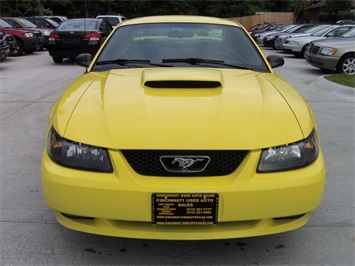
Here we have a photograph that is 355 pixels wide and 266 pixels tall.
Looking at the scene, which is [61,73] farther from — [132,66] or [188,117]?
[188,117]

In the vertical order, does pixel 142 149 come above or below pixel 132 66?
below

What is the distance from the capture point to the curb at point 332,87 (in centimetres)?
830

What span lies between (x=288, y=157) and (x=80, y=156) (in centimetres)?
127

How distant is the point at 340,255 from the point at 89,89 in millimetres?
2183

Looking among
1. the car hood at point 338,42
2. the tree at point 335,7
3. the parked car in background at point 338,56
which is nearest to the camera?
the parked car in background at point 338,56

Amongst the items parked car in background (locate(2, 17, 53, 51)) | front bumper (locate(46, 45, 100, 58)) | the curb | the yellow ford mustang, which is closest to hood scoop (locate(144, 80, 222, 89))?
the yellow ford mustang

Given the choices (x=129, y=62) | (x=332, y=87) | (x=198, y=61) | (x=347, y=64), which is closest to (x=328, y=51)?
(x=347, y=64)

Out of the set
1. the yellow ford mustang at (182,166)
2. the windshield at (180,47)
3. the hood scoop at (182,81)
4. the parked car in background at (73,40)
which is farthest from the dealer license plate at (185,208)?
the parked car in background at (73,40)

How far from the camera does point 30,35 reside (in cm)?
1622

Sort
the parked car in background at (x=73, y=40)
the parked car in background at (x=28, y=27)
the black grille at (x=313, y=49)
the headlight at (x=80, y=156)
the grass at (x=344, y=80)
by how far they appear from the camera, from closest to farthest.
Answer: the headlight at (x=80, y=156) < the grass at (x=344, y=80) < the black grille at (x=313, y=49) < the parked car in background at (x=73, y=40) < the parked car in background at (x=28, y=27)

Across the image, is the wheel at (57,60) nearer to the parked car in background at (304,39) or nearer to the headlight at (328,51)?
the headlight at (328,51)

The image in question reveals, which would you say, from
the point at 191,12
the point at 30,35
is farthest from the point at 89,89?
the point at 191,12

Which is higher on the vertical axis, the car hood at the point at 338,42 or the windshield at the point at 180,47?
the windshield at the point at 180,47

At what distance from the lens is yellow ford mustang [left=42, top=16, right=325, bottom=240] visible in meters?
2.34
